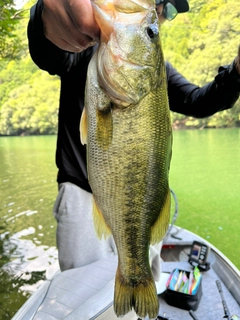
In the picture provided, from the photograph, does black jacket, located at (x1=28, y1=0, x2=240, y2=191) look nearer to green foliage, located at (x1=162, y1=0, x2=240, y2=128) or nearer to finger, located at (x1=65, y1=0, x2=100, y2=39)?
finger, located at (x1=65, y1=0, x2=100, y2=39)

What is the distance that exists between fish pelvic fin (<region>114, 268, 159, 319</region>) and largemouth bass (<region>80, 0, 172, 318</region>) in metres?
0.19

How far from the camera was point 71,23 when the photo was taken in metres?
0.81

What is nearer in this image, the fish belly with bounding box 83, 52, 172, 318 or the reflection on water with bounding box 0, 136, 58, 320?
the fish belly with bounding box 83, 52, 172, 318

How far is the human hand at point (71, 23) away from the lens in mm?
772

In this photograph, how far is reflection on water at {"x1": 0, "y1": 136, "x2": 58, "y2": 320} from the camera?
160 inches

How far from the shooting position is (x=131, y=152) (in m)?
0.90

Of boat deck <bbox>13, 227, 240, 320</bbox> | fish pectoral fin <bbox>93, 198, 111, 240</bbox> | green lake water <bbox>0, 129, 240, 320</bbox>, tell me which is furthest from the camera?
green lake water <bbox>0, 129, 240, 320</bbox>

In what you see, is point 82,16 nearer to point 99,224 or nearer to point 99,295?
point 99,224

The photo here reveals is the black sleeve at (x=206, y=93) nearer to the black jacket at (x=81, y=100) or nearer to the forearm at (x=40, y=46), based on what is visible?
the black jacket at (x=81, y=100)

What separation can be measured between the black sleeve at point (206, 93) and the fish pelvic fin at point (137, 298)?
1153 millimetres

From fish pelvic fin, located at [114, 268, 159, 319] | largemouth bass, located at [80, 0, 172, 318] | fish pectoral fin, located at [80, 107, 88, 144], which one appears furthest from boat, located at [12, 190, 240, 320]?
fish pectoral fin, located at [80, 107, 88, 144]

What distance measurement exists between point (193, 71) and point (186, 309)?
19094 mm

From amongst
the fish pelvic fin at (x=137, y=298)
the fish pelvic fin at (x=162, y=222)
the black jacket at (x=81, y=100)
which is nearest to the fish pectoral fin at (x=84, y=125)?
the fish pelvic fin at (x=162, y=222)

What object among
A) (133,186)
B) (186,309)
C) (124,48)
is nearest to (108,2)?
(124,48)
